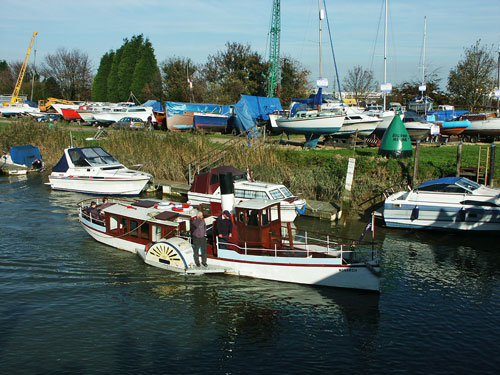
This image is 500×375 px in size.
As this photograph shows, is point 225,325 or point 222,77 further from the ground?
point 222,77

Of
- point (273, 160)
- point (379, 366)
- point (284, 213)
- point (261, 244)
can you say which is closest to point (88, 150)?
point (273, 160)

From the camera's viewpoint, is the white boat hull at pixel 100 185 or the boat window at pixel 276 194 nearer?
the boat window at pixel 276 194

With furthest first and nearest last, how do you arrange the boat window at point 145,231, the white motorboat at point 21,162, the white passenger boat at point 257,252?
the white motorboat at point 21,162, the boat window at point 145,231, the white passenger boat at point 257,252

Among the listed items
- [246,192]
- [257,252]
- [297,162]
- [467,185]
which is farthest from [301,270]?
[297,162]

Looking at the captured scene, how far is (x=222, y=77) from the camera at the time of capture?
225ft

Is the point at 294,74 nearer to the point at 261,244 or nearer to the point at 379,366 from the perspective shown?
the point at 261,244

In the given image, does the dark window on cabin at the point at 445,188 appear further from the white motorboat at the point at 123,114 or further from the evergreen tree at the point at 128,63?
the evergreen tree at the point at 128,63

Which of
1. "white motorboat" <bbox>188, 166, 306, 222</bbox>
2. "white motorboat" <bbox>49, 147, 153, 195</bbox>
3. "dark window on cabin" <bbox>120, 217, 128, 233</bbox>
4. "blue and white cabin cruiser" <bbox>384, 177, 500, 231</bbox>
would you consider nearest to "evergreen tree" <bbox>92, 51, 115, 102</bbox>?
"white motorboat" <bbox>49, 147, 153, 195</bbox>

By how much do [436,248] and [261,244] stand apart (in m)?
8.52

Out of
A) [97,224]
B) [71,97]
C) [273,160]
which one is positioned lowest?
A: [97,224]

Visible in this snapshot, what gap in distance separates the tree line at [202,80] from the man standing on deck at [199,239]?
47.3 meters

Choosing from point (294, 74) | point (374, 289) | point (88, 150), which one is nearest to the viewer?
point (374, 289)

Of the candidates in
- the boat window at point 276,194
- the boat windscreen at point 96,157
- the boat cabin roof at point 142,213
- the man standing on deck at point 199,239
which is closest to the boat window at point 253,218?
the man standing on deck at point 199,239

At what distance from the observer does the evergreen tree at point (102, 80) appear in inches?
3425
